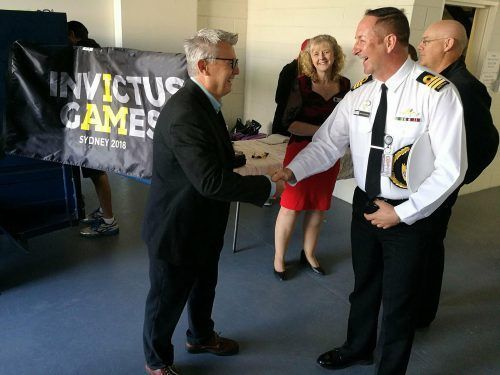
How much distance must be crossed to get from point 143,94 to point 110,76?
23 centimetres

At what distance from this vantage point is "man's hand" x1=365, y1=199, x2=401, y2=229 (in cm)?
163

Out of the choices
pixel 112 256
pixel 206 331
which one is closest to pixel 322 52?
pixel 206 331

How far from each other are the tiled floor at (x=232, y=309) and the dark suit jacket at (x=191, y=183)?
0.77 meters

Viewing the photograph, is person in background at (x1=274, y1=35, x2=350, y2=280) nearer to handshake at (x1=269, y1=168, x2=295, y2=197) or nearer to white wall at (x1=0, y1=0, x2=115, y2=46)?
handshake at (x1=269, y1=168, x2=295, y2=197)

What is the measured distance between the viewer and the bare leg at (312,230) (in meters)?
2.97

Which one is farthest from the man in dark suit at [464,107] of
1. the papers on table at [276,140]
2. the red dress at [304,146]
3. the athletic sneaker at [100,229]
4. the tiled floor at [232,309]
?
the athletic sneaker at [100,229]

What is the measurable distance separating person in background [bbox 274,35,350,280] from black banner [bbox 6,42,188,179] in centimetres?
83

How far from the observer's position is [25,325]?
2332 mm

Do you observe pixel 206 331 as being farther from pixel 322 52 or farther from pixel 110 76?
pixel 322 52

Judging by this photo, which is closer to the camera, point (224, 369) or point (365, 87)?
point (365, 87)

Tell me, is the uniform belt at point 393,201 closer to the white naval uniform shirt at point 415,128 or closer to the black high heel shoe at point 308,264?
the white naval uniform shirt at point 415,128

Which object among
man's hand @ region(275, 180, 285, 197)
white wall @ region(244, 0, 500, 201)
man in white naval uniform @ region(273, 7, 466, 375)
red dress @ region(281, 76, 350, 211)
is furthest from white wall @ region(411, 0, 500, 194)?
man's hand @ region(275, 180, 285, 197)

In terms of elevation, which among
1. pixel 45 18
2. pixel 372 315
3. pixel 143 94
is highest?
pixel 45 18

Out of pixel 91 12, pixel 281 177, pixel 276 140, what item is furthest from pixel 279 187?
pixel 91 12
